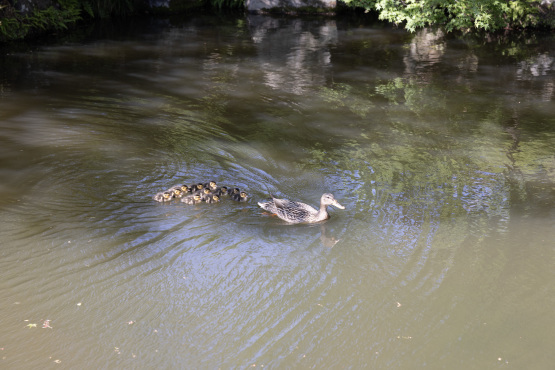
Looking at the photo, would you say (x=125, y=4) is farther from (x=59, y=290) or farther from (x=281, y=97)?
(x=59, y=290)

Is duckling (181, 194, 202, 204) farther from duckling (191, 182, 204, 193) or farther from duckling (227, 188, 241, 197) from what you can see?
duckling (227, 188, 241, 197)

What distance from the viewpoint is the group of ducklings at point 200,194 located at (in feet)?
23.9

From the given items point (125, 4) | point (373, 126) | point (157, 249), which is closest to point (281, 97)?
point (373, 126)

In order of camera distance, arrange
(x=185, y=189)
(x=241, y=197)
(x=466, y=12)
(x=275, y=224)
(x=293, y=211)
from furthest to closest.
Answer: (x=466, y=12), (x=241, y=197), (x=185, y=189), (x=275, y=224), (x=293, y=211)

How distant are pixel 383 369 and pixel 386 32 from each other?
17.4 m

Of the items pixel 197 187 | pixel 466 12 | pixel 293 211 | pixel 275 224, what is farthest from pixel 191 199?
pixel 466 12

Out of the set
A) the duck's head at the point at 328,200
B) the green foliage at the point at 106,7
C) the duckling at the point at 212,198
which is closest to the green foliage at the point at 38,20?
the green foliage at the point at 106,7

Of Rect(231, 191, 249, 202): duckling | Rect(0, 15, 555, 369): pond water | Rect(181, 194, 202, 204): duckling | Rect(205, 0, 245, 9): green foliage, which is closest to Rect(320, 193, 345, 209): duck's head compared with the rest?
Rect(0, 15, 555, 369): pond water

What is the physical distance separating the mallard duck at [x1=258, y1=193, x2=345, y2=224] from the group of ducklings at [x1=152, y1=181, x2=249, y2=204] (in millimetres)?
656

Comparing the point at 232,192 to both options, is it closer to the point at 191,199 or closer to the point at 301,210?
the point at 191,199

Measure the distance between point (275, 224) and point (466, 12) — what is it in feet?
48.1

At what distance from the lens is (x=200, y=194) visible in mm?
7297

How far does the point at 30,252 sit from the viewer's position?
20.5ft

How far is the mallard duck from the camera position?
6855mm
